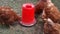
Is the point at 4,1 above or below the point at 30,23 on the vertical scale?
above

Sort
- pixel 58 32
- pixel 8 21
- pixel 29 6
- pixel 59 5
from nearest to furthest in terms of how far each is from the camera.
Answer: pixel 58 32 < pixel 8 21 < pixel 29 6 < pixel 59 5

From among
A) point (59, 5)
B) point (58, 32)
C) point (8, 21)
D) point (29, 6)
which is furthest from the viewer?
point (59, 5)

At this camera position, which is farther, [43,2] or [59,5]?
[59,5]

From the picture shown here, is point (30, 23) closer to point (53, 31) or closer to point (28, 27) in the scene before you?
point (28, 27)

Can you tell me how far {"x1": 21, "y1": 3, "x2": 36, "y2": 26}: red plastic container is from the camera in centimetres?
168

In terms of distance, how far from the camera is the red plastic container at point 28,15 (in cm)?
168

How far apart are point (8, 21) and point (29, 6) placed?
28 centimetres

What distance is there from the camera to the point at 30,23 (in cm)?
172

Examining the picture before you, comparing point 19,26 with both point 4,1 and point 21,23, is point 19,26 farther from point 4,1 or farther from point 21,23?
point 4,1

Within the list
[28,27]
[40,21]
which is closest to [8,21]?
[28,27]

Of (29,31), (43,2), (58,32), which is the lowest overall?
(29,31)

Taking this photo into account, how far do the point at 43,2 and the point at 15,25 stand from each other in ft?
1.22

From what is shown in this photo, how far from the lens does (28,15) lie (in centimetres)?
170

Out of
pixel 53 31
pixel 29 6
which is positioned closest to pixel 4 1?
pixel 29 6
